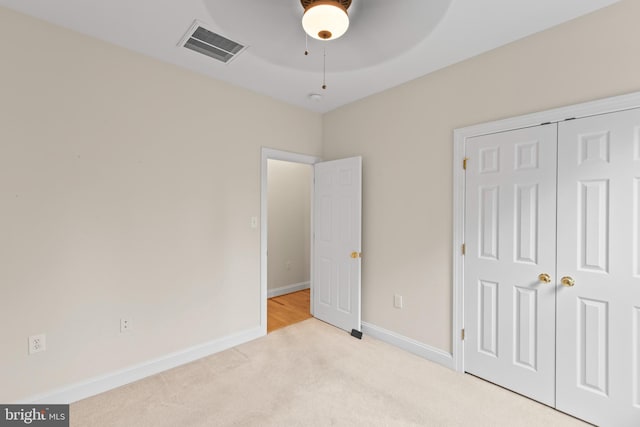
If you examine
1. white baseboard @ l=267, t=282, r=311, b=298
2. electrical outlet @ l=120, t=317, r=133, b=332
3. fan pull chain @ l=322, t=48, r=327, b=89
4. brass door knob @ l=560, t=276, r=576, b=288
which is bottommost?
white baseboard @ l=267, t=282, r=311, b=298

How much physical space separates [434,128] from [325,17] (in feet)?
5.39

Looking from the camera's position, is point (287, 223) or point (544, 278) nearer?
point (544, 278)

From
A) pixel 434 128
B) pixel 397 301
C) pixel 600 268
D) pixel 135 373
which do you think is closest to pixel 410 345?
pixel 397 301

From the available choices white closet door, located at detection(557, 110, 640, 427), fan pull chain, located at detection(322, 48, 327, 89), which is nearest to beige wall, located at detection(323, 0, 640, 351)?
white closet door, located at detection(557, 110, 640, 427)

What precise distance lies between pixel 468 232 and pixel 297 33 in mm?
2009

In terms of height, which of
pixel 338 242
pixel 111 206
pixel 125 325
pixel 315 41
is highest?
pixel 315 41

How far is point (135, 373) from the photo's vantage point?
7.52 ft

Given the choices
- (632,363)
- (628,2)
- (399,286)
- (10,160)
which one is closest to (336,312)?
(399,286)

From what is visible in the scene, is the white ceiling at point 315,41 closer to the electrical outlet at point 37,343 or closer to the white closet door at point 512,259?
the white closet door at point 512,259

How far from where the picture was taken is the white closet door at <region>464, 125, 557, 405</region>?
78.6 inches

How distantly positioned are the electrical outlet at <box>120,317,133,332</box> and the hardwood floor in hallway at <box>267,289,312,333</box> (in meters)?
1.42

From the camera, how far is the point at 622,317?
1.73m

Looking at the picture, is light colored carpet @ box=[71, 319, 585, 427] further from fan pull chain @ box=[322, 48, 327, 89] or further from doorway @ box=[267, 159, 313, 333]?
fan pull chain @ box=[322, 48, 327, 89]

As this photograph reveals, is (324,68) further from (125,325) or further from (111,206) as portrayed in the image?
(125,325)
